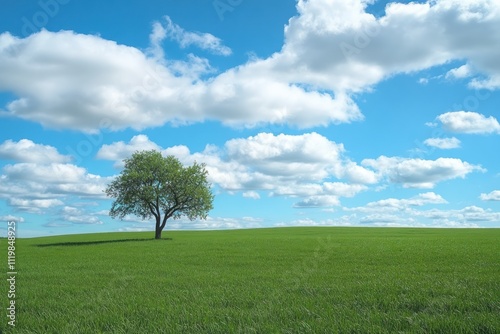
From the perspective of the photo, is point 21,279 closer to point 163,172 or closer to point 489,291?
point 489,291

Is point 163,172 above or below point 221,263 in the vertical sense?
above

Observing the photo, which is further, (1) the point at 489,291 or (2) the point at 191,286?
(2) the point at 191,286

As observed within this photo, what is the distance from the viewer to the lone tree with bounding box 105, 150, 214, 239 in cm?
6106

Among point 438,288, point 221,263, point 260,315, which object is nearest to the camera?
point 260,315

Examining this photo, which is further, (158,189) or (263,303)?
(158,189)

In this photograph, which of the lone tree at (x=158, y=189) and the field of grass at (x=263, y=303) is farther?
the lone tree at (x=158, y=189)

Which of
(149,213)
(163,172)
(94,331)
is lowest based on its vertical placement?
(94,331)

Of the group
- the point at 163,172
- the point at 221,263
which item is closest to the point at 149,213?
the point at 163,172

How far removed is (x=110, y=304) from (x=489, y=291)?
10683mm

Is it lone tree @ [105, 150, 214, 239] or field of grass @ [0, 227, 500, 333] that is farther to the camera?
lone tree @ [105, 150, 214, 239]

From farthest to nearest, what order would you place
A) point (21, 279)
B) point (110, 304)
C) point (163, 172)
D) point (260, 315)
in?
point (163, 172)
point (21, 279)
point (110, 304)
point (260, 315)

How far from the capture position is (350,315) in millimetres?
→ 9945

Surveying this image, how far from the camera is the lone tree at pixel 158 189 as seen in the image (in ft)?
200

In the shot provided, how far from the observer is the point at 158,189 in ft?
201
